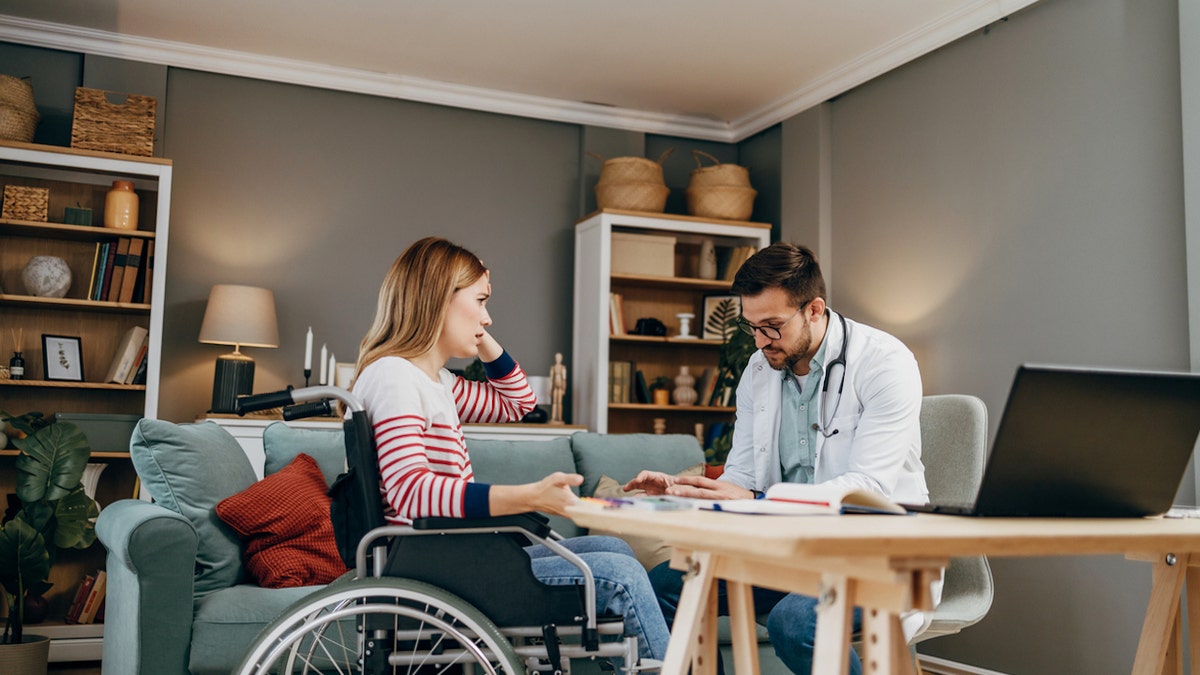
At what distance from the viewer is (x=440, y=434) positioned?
1.92 meters

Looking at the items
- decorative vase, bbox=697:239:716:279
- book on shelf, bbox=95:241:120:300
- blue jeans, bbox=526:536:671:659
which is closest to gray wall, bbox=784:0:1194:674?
decorative vase, bbox=697:239:716:279

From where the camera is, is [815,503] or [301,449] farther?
[301,449]

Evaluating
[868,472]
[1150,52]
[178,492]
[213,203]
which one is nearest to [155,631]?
[178,492]

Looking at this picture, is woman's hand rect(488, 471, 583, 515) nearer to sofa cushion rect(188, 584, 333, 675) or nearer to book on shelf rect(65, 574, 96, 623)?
sofa cushion rect(188, 584, 333, 675)

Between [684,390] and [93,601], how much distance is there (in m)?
2.79

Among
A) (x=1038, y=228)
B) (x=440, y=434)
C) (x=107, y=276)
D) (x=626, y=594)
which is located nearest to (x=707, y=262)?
(x=1038, y=228)

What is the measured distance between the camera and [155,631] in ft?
7.79

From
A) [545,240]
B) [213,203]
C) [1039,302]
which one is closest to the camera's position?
[1039,302]

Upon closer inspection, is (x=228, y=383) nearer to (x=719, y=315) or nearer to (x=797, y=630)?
(x=719, y=315)

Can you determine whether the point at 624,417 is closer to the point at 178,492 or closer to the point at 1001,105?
A: the point at 1001,105

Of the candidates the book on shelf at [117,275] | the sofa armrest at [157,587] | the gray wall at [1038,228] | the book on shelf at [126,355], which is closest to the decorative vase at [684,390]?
the gray wall at [1038,228]

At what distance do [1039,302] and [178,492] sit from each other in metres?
2.96

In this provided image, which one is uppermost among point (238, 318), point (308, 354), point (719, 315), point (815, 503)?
point (719, 315)

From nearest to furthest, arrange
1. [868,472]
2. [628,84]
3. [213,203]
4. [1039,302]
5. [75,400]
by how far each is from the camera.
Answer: [868,472] → [1039,302] → [75,400] → [213,203] → [628,84]
